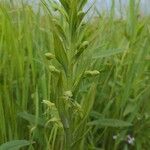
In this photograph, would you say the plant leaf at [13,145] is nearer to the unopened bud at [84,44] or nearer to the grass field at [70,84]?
the grass field at [70,84]

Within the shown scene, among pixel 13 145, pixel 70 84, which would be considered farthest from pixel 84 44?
pixel 13 145

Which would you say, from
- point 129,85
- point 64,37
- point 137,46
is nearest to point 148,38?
point 137,46

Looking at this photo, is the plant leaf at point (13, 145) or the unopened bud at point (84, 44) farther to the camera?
the plant leaf at point (13, 145)

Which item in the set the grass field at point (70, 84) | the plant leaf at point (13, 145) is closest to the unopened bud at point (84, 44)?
the grass field at point (70, 84)

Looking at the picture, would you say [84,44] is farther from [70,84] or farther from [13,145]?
[13,145]

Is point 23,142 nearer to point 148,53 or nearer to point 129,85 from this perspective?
point 129,85

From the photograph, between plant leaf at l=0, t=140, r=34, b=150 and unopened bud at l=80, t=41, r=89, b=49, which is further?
plant leaf at l=0, t=140, r=34, b=150

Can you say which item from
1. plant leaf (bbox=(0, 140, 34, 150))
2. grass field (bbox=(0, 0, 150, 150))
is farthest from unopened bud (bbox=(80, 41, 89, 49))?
plant leaf (bbox=(0, 140, 34, 150))

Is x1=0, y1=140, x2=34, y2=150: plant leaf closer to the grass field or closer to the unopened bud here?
the grass field
